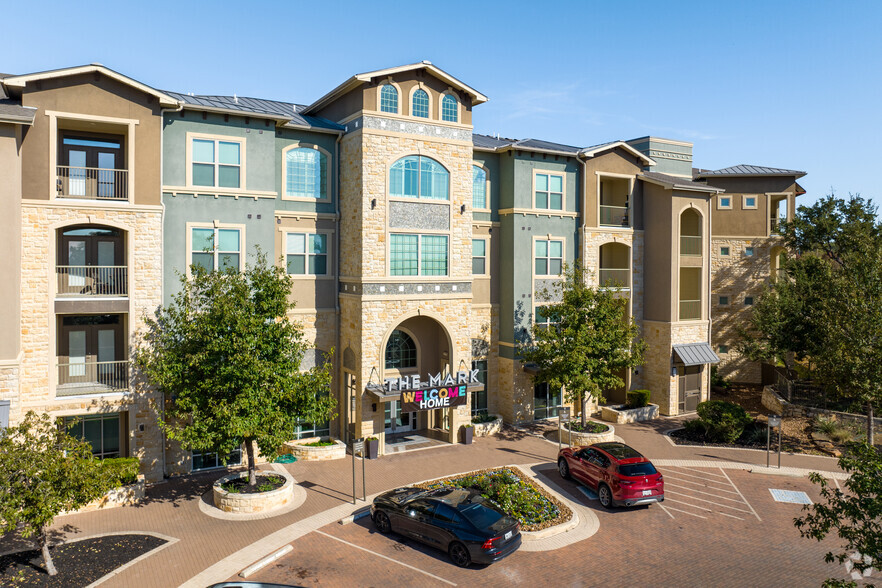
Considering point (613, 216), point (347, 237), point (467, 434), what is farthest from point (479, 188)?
point (467, 434)

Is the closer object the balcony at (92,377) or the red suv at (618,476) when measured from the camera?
the red suv at (618,476)

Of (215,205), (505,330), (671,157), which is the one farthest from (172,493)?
(671,157)

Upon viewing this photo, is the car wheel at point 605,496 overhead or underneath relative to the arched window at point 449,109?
underneath

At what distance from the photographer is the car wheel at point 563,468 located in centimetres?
2127

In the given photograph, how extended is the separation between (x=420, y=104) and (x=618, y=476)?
16025 millimetres

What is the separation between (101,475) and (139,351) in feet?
19.0

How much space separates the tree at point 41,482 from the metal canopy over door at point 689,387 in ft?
86.5

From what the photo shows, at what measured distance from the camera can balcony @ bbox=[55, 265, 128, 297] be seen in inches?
795

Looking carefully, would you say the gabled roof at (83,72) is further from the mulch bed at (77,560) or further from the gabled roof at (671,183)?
the gabled roof at (671,183)

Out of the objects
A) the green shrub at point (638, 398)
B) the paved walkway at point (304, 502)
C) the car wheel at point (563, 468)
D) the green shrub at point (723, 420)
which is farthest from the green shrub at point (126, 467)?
the green shrub at point (723, 420)

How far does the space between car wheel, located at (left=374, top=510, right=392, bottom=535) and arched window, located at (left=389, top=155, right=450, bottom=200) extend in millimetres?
12335

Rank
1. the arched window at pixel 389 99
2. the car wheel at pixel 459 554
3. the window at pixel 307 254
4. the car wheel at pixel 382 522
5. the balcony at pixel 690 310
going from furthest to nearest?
the balcony at pixel 690 310 < the window at pixel 307 254 < the arched window at pixel 389 99 < the car wheel at pixel 382 522 < the car wheel at pixel 459 554

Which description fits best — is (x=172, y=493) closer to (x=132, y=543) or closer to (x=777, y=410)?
(x=132, y=543)

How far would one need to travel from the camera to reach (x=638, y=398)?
3031 centimetres
